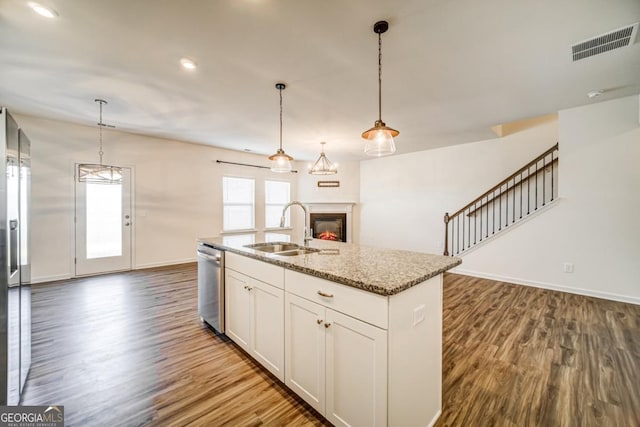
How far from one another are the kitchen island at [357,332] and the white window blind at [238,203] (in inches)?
183

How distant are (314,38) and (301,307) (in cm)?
215

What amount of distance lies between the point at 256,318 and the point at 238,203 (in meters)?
4.84

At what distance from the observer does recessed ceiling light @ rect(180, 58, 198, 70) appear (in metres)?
2.44

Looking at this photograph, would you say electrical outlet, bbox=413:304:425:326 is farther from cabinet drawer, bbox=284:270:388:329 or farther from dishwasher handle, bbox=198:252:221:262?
dishwasher handle, bbox=198:252:221:262

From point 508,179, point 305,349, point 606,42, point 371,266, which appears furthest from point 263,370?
point 508,179

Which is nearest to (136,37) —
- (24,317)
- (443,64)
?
(24,317)

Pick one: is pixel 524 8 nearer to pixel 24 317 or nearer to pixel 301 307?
pixel 301 307

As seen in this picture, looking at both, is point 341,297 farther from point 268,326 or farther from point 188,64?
point 188,64

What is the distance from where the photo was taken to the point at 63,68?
2.58 meters

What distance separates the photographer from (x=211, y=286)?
8.38 ft

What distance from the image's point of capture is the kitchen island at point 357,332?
3.95 ft

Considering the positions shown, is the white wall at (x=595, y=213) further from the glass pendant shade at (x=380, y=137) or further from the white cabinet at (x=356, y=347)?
the white cabinet at (x=356, y=347)

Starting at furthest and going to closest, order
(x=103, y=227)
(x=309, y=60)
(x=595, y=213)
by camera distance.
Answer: (x=103, y=227), (x=595, y=213), (x=309, y=60)

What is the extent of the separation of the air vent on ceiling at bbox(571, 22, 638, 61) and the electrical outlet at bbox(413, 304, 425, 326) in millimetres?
2778
